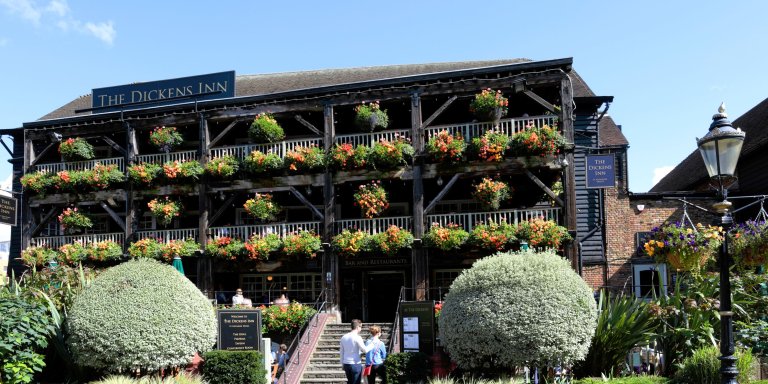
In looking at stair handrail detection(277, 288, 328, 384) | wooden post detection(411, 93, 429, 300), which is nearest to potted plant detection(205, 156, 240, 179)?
stair handrail detection(277, 288, 328, 384)

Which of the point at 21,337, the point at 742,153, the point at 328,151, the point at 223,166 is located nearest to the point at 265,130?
the point at 223,166

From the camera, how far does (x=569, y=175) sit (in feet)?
64.0

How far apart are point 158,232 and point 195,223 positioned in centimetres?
263

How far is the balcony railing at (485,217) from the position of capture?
1962 centimetres

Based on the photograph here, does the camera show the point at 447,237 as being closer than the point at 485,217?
Yes

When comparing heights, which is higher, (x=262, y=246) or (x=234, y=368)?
(x=262, y=246)

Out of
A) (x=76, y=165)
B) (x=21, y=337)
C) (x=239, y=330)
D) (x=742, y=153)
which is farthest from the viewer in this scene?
(x=742, y=153)

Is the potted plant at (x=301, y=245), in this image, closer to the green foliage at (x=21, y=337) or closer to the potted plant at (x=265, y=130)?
the potted plant at (x=265, y=130)

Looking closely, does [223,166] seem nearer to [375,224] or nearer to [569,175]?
[375,224]

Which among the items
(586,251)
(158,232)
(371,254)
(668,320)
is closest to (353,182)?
(371,254)

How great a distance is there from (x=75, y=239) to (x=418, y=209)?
11.6 m

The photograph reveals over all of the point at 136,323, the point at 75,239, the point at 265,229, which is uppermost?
the point at 265,229

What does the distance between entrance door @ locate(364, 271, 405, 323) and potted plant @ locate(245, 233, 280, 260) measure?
377cm

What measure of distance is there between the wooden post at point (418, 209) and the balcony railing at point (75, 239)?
995 centimetres
